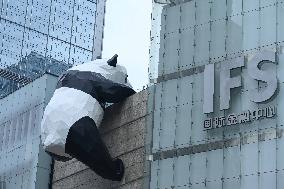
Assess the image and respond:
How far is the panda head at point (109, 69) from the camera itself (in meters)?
33.5

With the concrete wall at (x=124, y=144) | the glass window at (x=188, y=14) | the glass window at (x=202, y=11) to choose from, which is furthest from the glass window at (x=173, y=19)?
the concrete wall at (x=124, y=144)

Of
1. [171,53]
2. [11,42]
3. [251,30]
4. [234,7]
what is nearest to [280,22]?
[251,30]

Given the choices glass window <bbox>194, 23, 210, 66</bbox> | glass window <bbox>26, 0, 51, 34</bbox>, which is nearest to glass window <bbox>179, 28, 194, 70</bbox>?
glass window <bbox>194, 23, 210, 66</bbox>

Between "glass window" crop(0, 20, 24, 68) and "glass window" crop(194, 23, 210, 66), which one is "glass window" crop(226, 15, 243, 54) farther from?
"glass window" crop(0, 20, 24, 68)

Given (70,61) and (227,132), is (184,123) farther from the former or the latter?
(70,61)

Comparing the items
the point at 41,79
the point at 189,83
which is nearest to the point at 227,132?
the point at 189,83

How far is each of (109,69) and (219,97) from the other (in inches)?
282

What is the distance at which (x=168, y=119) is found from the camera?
3036 cm

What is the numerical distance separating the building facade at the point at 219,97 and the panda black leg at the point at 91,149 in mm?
2069

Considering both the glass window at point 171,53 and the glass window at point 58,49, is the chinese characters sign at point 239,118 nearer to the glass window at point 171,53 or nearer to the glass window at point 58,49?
the glass window at point 171,53

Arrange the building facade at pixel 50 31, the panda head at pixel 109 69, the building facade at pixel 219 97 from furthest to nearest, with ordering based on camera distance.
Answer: the building facade at pixel 50 31, the panda head at pixel 109 69, the building facade at pixel 219 97

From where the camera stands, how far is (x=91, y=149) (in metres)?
31.1

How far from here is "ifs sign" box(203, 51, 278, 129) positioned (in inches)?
1073

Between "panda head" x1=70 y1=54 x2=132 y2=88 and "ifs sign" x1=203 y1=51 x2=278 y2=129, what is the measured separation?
5898 mm
